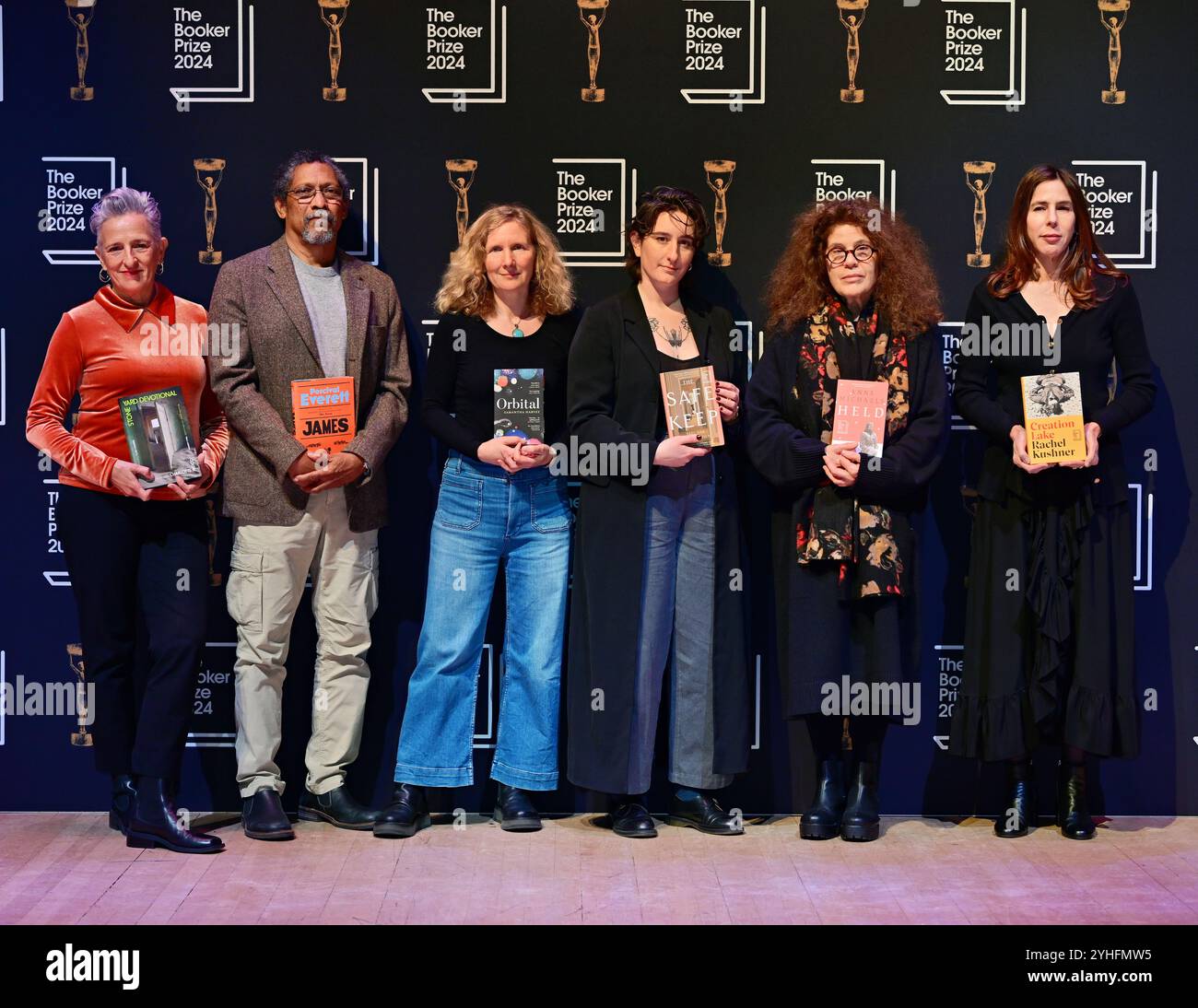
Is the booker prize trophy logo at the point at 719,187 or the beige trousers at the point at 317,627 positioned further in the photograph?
the booker prize trophy logo at the point at 719,187

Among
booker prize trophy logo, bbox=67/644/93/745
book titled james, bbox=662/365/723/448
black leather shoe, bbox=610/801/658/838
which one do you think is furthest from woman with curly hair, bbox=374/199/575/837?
booker prize trophy logo, bbox=67/644/93/745

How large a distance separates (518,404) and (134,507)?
1253mm

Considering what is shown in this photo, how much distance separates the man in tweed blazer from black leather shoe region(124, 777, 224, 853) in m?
0.21

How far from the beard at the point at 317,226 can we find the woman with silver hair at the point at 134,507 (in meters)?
0.48

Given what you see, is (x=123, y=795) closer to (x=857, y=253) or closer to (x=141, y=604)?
(x=141, y=604)

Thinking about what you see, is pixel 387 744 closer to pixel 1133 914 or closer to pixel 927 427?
pixel 927 427

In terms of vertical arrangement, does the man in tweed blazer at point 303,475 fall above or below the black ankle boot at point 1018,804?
above

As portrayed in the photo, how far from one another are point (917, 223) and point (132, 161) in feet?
8.91

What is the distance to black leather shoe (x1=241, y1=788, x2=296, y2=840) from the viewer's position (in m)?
4.78

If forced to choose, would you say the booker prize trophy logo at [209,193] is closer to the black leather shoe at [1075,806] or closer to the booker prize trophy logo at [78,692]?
the booker prize trophy logo at [78,692]

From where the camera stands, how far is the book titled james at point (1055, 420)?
468cm

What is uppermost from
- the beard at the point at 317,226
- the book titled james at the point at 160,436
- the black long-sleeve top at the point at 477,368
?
the beard at the point at 317,226

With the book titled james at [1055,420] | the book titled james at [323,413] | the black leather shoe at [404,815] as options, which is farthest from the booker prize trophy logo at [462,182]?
the book titled james at [1055,420]

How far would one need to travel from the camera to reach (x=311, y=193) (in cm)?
485
